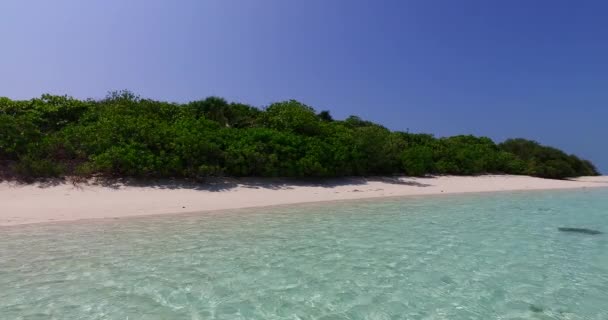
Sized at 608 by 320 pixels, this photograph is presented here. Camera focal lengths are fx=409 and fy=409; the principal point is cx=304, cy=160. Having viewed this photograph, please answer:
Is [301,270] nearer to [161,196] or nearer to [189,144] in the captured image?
[161,196]

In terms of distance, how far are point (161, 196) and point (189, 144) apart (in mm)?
2465

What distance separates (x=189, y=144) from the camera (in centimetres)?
1425

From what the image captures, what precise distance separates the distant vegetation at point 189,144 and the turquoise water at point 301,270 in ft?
14.9

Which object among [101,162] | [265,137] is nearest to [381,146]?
[265,137]

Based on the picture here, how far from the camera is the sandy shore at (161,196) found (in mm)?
10180

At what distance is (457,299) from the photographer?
4391 mm

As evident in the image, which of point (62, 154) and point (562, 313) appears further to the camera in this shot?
point (62, 154)

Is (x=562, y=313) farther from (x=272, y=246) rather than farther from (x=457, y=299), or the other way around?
(x=272, y=246)

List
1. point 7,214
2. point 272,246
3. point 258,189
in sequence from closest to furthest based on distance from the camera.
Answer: point 272,246 < point 7,214 < point 258,189

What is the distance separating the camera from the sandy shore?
33.4ft

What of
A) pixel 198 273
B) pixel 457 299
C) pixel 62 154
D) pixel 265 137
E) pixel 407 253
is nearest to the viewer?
pixel 457 299

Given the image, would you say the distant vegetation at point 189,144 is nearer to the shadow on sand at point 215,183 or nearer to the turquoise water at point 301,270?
the shadow on sand at point 215,183

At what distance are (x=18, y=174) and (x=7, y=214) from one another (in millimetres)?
3283

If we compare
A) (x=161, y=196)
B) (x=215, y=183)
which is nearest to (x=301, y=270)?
(x=161, y=196)
